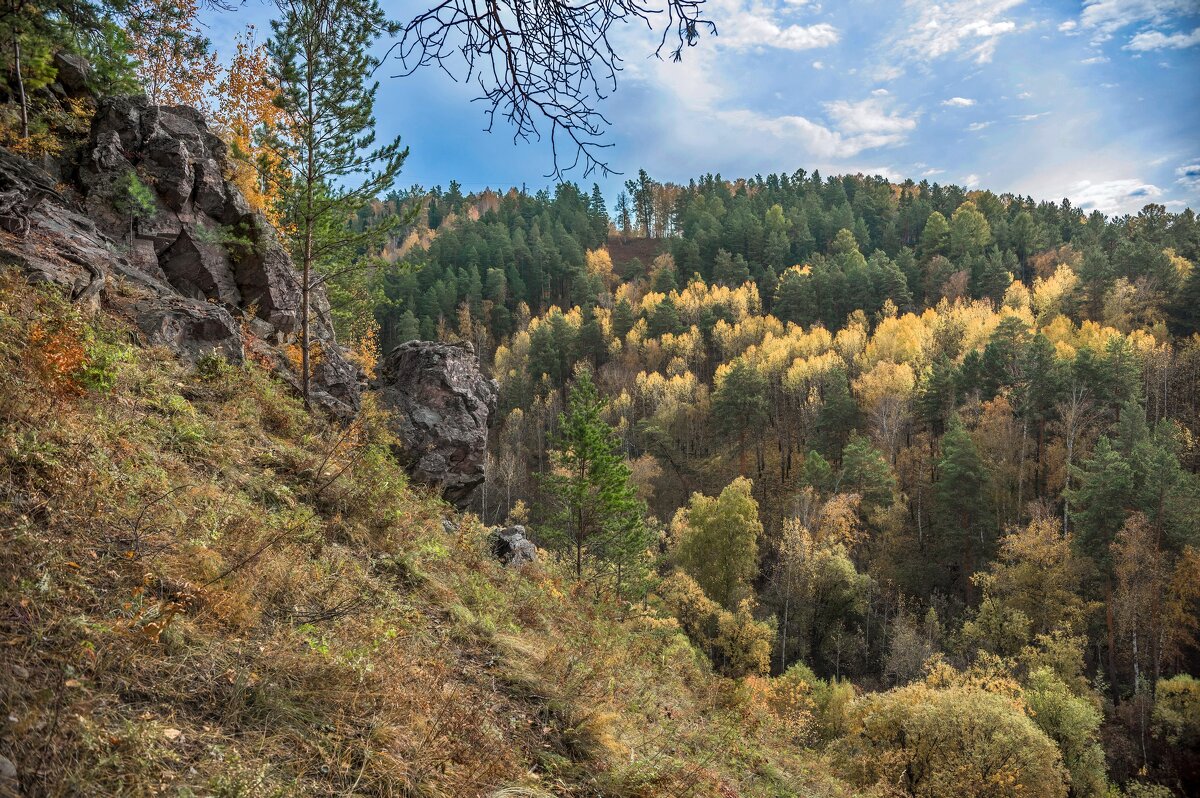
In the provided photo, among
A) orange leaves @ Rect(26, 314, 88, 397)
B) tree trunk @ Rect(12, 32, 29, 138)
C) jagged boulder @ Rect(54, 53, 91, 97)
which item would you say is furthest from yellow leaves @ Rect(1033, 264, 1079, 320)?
tree trunk @ Rect(12, 32, 29, 138)

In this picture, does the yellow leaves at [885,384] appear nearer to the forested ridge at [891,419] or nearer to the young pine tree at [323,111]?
the forested ridge at [891,419]

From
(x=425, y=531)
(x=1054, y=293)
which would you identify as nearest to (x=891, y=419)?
(x=1054, y=293)

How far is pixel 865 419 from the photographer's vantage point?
52.2 meters

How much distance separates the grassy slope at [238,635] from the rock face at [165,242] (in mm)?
1466

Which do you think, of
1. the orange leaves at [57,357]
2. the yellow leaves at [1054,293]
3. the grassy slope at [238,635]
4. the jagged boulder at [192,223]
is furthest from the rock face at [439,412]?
the yellow leaves at [1054,293]

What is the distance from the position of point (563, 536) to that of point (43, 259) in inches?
686

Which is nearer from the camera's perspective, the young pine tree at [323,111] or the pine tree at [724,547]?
the young pine tree at [323,111]

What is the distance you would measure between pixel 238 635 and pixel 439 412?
14.8m

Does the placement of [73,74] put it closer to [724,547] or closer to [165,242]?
[165,242]

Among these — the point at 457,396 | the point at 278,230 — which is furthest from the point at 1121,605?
the point at 278,230

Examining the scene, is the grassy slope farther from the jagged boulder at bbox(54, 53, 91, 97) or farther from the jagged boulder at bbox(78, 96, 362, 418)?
the jagged boulder at bbox(54, 53, 91, 97)

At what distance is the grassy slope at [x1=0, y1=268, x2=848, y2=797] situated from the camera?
2705mm

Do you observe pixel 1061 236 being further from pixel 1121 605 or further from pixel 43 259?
pixel 43 259

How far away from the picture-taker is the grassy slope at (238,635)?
2.71 meters
